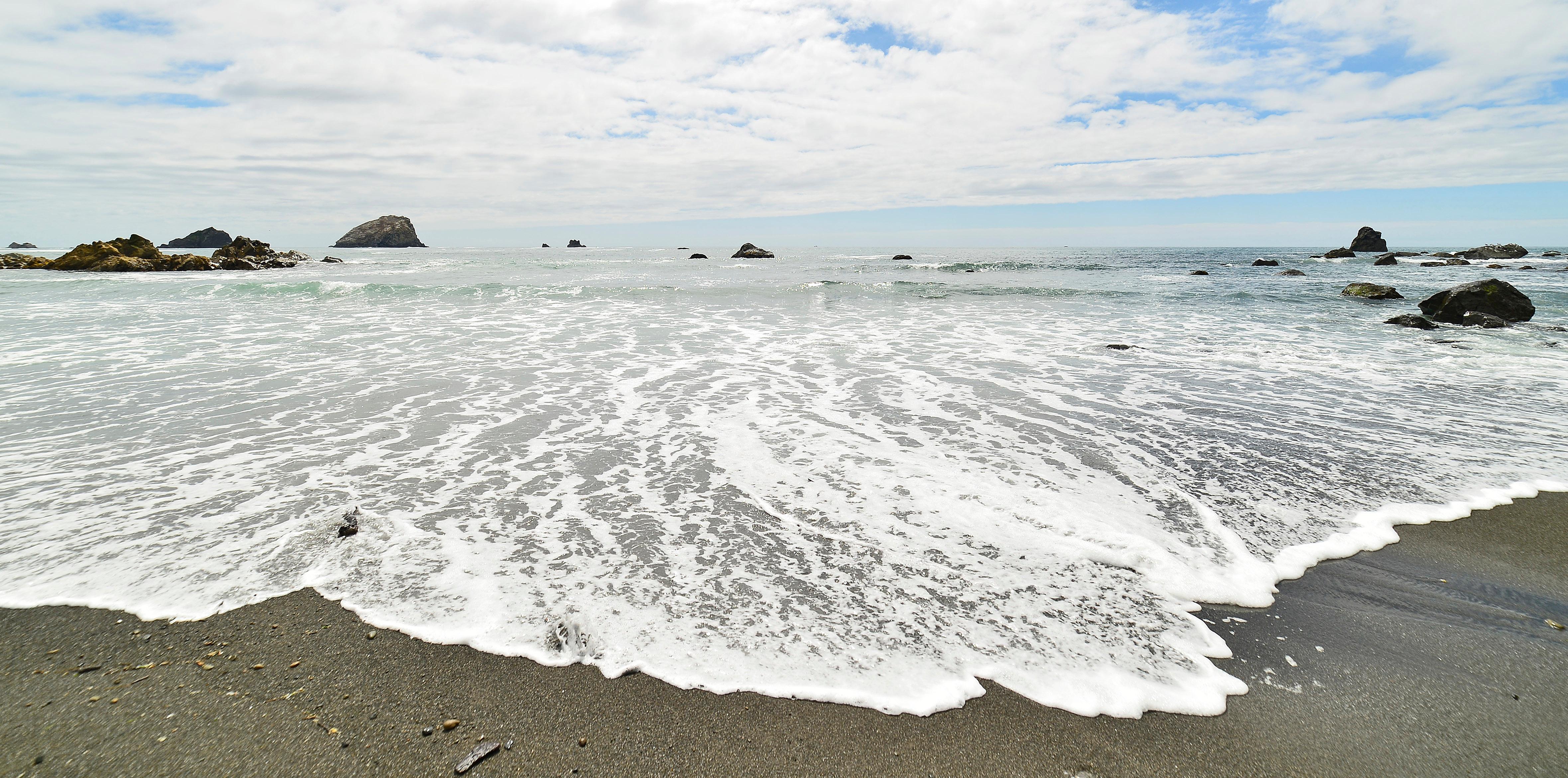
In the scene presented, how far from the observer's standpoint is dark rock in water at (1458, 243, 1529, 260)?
60688mm

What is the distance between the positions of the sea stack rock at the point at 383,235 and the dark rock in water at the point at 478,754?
131 m

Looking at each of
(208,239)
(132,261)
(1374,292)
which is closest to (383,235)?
(208,239)

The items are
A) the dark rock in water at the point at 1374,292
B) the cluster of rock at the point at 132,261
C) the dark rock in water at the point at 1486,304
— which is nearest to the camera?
the dark rock in water at the point at 1486,304

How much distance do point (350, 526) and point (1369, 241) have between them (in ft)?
337

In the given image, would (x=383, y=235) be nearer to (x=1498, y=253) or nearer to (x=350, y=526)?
(x=350, y=526)

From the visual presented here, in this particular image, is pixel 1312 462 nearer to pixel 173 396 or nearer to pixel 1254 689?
pixel 1254 689

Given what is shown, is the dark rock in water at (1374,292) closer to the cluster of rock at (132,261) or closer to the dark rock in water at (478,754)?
the dark rock in water at (478,754)

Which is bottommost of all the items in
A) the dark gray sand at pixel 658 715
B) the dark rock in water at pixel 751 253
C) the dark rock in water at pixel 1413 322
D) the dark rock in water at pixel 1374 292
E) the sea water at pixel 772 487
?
the dark gray sand at pixel 658 715

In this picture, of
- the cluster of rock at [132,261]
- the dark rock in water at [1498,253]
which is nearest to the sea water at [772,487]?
the cluster of rock at [132,261]

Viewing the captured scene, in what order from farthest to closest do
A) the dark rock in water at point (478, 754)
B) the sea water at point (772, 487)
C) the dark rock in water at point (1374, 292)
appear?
the dark rock in water at point (1374, 292)
the sea water at point (772, 487)
the dark rock in water at point (478, 754)

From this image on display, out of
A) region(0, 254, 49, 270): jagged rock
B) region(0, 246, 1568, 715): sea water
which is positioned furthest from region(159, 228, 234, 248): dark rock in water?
region(0, 246, 1568, 715): sea water

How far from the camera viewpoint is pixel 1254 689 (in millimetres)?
2709

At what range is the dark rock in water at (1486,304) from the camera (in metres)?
16.0

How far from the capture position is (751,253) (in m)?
63.3
